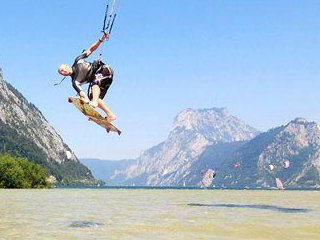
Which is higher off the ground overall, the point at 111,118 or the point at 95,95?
the point at 95,95

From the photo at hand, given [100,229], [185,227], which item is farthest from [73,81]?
[185,227]

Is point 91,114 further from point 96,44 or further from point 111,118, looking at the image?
point 96,44

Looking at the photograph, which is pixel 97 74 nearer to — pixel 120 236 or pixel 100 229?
pixel 120 236

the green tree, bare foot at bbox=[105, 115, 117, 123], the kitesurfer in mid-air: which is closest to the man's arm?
the kitesurfer in mid-air

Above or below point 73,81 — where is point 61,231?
below

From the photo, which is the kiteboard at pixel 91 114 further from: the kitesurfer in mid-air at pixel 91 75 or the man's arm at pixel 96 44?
the man's arm at pixel 96 44

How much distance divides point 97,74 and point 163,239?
6.87 meters

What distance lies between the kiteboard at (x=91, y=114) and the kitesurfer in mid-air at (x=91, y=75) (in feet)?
1.01

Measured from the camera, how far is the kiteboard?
60.6 ft

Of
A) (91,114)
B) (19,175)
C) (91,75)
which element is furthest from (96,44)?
(19,175)

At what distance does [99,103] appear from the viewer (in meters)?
18.7

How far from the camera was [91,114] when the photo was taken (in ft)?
63.2

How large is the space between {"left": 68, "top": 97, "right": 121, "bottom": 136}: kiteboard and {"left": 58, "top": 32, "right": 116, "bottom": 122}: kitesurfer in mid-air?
0.31 meters

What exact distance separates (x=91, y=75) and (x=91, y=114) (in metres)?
1.82
